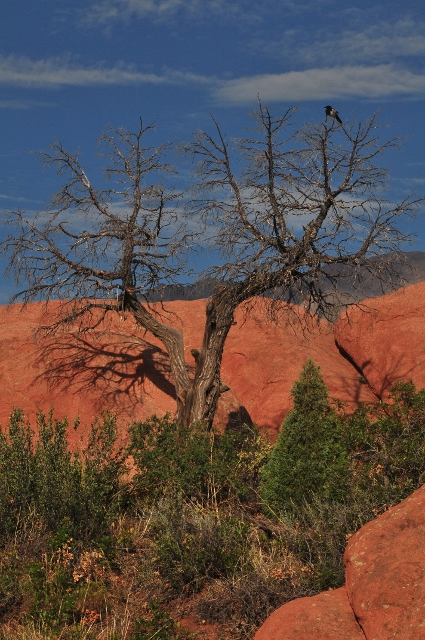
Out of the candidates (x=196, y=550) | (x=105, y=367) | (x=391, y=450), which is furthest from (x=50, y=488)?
(x=105, y=367)

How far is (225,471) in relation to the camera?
9953 mm

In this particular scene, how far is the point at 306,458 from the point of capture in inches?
340

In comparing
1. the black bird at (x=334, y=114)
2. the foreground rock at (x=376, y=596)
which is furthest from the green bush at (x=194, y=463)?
the black bird at (x=334, y=114)

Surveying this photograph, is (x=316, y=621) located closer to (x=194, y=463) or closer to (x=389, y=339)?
(x=194, y=463)

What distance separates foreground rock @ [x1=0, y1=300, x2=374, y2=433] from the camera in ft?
44.0

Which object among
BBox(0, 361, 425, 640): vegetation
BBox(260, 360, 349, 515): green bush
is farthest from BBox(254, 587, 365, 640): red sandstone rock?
BBox(260, 360, 349, 515): green bush

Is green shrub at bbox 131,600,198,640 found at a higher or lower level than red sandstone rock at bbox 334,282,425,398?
lower

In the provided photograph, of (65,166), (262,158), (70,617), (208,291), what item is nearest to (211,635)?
(70,617)

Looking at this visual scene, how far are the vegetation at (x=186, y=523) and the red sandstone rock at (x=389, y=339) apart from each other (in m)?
5.75

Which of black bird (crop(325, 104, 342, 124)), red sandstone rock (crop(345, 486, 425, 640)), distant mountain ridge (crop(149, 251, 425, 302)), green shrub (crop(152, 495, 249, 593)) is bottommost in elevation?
green shrub (crop(152, 495, 249, 593))

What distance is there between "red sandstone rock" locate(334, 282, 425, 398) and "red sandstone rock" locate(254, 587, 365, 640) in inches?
434

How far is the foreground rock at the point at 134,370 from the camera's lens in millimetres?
13406

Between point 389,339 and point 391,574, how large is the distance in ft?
43.2

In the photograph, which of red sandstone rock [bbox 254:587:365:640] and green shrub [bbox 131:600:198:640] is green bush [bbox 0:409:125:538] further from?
red sandstone rock [bbox 254:587:365:640]
